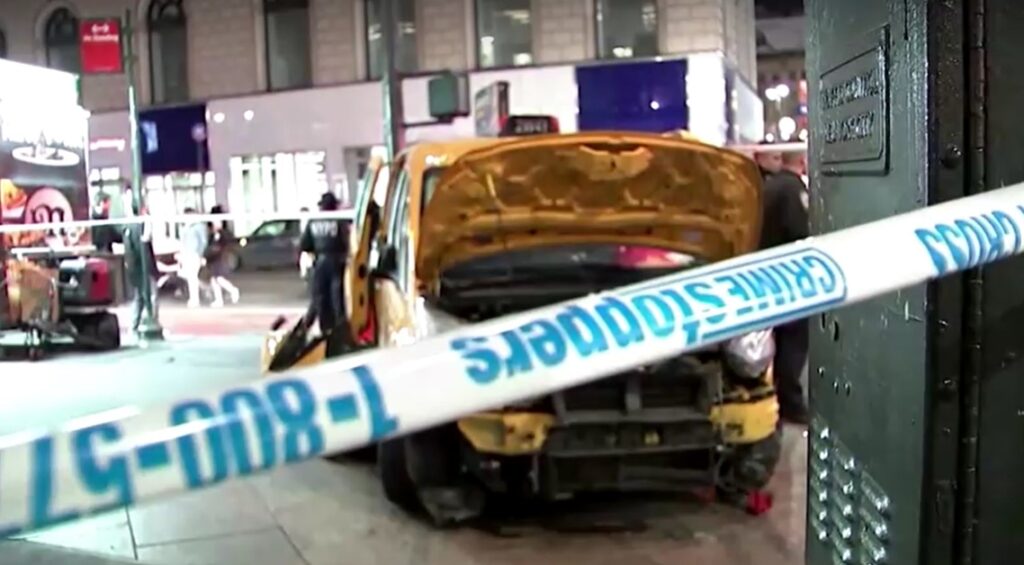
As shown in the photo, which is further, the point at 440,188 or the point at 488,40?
the point at 488,40

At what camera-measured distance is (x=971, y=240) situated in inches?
78.7

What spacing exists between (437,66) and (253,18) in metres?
5.37

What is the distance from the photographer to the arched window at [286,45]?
29.4m

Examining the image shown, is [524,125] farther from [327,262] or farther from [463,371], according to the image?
[463,371]

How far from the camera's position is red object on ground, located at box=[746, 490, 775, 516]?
21.5 ft

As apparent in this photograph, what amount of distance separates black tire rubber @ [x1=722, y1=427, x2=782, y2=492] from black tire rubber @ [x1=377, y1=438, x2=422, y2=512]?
5.76ft

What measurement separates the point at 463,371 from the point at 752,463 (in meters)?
5.13

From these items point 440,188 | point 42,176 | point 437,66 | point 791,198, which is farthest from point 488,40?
point 440,188

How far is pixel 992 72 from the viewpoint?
2127mm

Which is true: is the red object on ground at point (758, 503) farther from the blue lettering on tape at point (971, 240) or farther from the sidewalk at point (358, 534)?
the blue lettering on tape at point (971, 240)

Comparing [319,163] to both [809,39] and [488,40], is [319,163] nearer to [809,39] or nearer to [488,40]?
[488,40]

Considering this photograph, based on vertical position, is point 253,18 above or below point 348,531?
above

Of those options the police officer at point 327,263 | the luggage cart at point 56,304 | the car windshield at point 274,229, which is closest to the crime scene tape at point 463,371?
the police officer at point 327,263

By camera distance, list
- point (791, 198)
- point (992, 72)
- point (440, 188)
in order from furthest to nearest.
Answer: point (791, 198) → point (440, 188) → point (992, 72)
